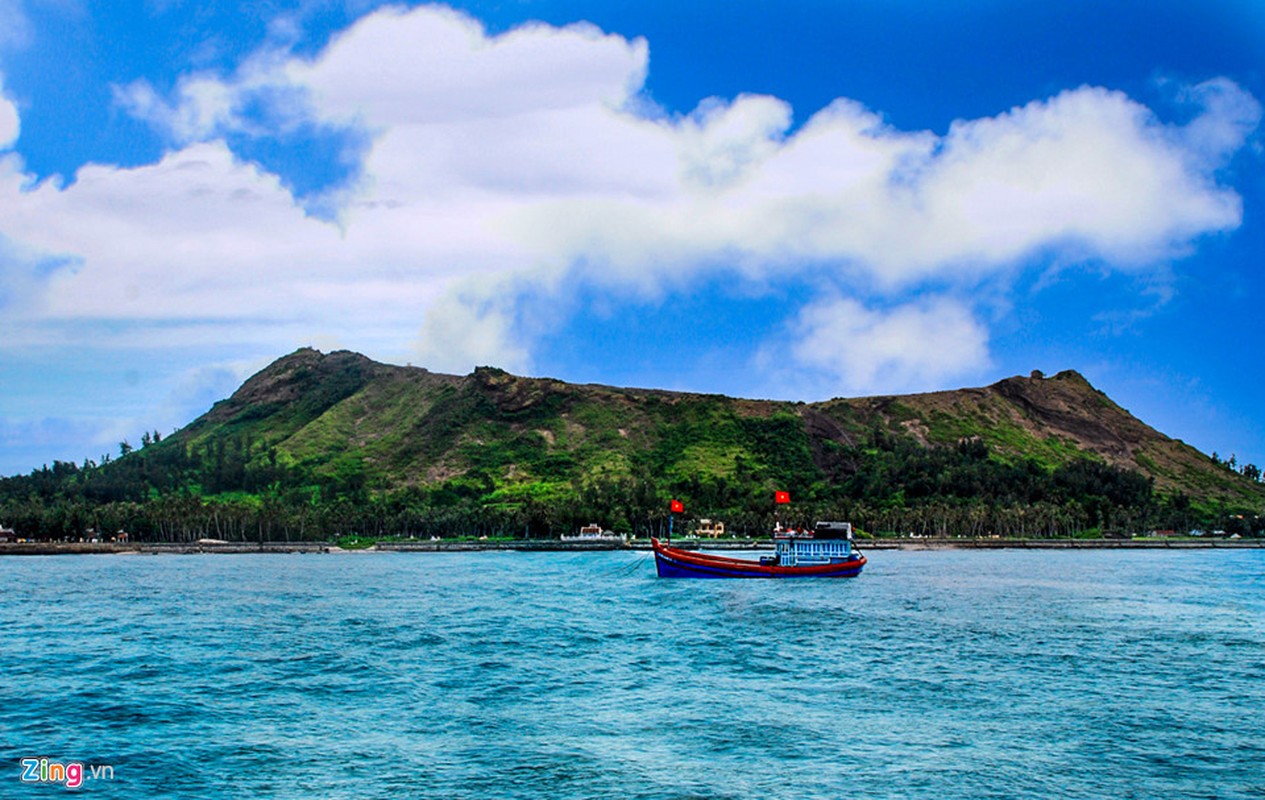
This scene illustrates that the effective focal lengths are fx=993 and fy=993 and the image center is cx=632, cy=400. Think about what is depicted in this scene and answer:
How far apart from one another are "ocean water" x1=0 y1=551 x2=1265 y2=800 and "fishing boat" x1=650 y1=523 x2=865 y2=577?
3265 centimetres

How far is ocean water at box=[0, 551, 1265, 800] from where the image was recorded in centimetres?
2936

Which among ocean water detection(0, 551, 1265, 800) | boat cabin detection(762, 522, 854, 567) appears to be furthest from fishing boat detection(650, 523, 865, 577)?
ocean water detection(0, 551, 1265, 800)

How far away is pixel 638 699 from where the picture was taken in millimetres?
40719

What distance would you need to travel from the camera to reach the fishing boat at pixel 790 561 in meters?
114

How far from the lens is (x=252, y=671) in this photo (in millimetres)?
47500

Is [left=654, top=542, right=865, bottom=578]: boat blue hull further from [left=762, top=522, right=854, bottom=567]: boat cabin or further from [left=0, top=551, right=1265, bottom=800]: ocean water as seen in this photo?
→ [left=0, top=551, right=1265, bottom=800]: ocean water

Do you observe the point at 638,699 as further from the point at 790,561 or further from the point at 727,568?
the point at 790,561

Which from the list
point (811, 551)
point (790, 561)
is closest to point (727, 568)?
point (790, 561)

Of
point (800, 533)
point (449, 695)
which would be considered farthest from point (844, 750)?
point (800, 533)

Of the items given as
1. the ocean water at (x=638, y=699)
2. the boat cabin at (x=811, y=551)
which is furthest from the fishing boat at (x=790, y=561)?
the ocean water at (x=638, y=699)

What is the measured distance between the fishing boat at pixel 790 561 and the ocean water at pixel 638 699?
107ft

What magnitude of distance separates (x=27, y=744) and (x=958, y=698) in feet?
113

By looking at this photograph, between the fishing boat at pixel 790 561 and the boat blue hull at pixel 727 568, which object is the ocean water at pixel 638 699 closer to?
the boat blue hull at pixel 727 568

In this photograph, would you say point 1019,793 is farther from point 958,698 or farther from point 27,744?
point 27,744
